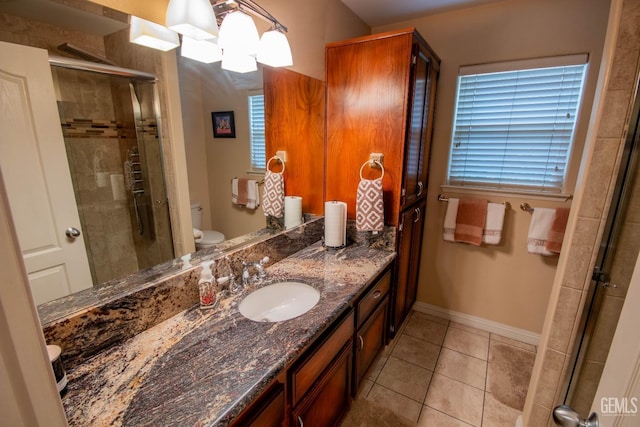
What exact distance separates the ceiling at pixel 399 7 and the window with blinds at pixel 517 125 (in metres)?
0.42

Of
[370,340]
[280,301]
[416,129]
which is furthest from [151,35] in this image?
[370,340]

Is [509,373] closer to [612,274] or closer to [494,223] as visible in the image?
[494,223]

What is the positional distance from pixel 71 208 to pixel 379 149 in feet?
4.92

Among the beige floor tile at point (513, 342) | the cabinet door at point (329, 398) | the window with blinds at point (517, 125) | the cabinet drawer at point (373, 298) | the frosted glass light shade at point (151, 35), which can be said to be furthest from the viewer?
the beige floor tile at point (513, 342)

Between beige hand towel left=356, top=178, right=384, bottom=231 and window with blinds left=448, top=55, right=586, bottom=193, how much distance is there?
891 mm

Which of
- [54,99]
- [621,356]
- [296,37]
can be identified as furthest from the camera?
[296,37]

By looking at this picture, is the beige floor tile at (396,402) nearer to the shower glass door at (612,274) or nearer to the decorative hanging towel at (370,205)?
the shower glass door at (612,274)

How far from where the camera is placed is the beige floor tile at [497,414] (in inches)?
63.0

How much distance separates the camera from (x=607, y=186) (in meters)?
1.04

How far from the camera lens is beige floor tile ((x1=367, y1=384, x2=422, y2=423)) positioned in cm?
164

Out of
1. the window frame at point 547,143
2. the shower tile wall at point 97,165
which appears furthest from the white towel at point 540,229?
the shower tile wall at point 97,165

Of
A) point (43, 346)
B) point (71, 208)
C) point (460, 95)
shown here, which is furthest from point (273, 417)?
point (460, 95)

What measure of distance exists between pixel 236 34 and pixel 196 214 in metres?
0.77

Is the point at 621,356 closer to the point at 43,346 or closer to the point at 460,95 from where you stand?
the point at 43,346
